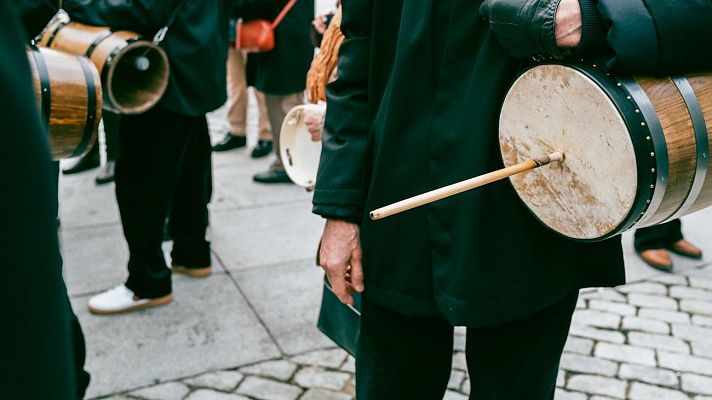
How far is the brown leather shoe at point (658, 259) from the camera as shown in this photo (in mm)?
4254

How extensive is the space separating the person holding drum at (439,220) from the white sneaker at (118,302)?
2.27 meters

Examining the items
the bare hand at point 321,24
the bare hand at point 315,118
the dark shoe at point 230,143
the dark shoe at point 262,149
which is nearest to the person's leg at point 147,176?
the bare hand at point 321,24

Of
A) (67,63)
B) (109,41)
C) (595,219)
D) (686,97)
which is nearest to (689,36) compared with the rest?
(686,97)

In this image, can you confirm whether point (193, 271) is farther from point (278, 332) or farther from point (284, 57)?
point (284, 57)

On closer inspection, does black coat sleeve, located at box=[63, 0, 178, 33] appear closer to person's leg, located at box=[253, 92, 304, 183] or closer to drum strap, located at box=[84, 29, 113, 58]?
drum strap, located at box=[84, 29, 113, 58]

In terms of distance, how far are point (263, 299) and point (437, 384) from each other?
2.30 m

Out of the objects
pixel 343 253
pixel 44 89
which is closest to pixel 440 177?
pixel 343 253

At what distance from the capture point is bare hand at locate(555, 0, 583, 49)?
48.4 inches

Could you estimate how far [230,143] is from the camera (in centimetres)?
687

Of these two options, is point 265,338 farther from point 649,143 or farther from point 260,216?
point 649,143

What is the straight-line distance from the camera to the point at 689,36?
3.95ft

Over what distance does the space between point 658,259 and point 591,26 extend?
3.41 meters

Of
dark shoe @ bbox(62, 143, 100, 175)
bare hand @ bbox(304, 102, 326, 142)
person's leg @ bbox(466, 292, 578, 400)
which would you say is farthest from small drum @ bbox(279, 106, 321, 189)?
dark shoe @ bbox(62, 143, 100, 175)

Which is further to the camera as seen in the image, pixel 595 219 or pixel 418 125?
pixel 418 125
